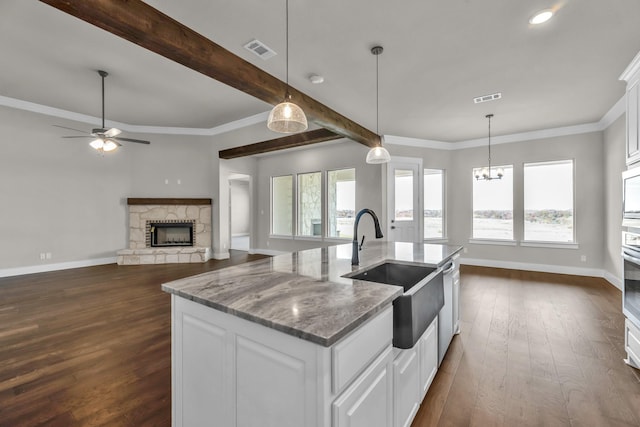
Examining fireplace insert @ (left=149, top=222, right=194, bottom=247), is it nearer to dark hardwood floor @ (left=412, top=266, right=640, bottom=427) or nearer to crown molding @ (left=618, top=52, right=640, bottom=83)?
dark hardwood floor @ (left=412, top=266, right=640, bottom=427)

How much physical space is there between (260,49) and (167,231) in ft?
17.7

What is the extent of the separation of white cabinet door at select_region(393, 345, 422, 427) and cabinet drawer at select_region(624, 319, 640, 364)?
1854 mm

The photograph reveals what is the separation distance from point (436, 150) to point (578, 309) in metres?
3.98

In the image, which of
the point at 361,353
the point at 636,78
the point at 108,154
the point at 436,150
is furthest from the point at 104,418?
the point at 436,150

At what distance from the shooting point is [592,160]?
5.10 meters

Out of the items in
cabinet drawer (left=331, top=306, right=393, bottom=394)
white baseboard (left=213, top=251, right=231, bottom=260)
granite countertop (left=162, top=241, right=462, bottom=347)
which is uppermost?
granite countertop (left=162, top=241, right=462, bottom=347)

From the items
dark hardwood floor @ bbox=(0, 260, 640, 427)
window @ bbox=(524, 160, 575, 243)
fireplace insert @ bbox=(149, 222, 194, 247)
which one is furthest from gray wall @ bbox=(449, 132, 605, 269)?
fireplace insert @ bbox=(149, 222, 194, 247)

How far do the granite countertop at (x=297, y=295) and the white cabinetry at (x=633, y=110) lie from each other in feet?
6.63

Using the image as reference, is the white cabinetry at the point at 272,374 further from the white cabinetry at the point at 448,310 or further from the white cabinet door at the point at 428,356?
the white cabinetry at the point at 448,310

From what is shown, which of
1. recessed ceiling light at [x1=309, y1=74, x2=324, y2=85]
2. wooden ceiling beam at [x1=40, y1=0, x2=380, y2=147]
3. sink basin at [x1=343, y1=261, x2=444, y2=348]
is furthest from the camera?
recessed ceiling light at [x1=309, y1=74, x2=324, y2=85]

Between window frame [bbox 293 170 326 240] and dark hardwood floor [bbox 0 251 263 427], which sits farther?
window frame [bbox 293 170 326 240]

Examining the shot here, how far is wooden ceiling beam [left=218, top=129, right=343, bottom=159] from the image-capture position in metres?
5.30

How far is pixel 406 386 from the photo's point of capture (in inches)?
59.0

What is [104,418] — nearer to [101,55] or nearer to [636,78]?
[101,55]
